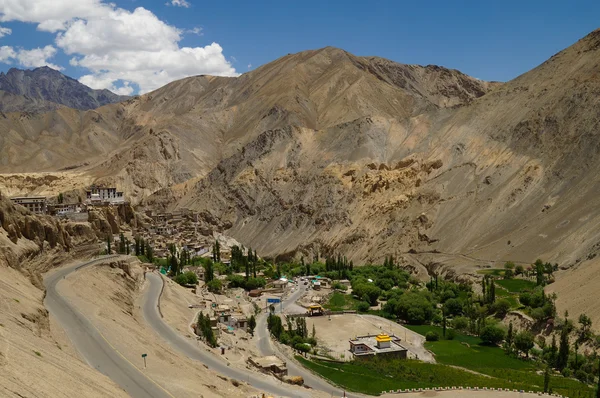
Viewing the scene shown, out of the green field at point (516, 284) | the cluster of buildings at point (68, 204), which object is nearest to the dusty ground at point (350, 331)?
the green field at point (516, 284)

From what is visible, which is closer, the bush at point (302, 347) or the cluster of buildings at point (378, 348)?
the cluster of buildings at point (378, 348)

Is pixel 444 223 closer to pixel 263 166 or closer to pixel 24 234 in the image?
pixel 263 166

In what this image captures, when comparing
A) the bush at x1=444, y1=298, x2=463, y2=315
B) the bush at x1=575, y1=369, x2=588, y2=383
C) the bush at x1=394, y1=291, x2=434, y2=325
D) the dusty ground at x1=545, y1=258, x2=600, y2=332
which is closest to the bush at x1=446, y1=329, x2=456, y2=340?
the bush at x1=394, y1=291, x2=434, y2=325

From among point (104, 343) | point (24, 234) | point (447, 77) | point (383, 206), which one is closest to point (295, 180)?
point (383, 206)

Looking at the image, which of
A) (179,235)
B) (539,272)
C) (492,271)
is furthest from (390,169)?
(539,272)

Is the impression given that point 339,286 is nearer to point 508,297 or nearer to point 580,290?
point 508,297

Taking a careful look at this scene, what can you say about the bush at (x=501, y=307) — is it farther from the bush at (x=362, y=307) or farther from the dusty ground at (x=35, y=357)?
the dusty ground at (x=35, y=357)
